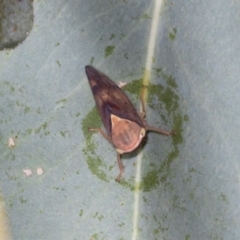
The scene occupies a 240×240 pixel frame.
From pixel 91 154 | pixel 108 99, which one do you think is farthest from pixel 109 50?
pixel 91 154

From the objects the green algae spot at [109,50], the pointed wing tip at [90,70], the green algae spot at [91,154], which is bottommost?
the green algae spot at [91,154]

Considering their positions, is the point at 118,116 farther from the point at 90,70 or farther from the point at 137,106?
the point at 90,70

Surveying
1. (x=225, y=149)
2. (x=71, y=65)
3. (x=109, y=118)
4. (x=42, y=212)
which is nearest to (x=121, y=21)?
(x=71, y=65)

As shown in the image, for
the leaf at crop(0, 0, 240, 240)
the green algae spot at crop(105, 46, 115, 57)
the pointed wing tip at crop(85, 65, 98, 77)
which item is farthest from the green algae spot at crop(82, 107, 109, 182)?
the green algae spot at crop(105, 46, 115, 57)

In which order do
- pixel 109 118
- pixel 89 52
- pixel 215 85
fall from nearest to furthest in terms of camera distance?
pixel 215 85 → pixel 89 52 → pixel 109 118

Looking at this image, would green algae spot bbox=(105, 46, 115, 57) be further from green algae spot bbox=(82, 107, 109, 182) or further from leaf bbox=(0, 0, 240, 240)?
green algae spot bbox=(82, 107, 109, 182)

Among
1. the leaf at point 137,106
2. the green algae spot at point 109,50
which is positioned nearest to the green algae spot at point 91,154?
the leaf at point 137,106

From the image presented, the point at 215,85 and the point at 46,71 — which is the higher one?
the point at 46,71

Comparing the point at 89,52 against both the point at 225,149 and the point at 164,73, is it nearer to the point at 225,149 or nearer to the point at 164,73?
the point at 164,73

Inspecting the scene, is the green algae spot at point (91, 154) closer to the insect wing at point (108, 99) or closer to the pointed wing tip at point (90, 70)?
the insect wing at point (108, 99)
